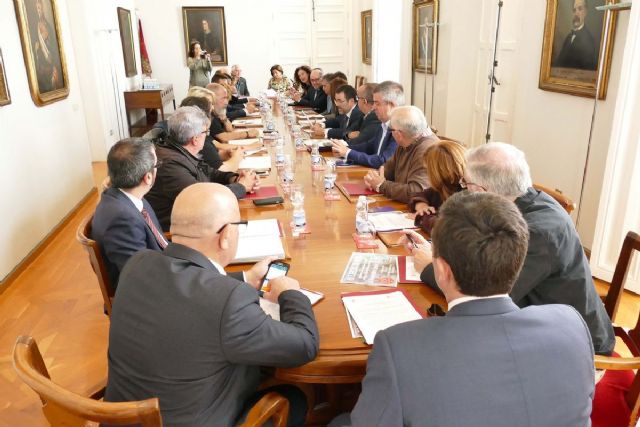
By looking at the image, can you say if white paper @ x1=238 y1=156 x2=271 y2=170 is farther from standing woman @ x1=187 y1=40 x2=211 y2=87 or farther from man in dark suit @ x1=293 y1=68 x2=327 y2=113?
standing woman @ x1=187 y1=40 x2=211 y2=87

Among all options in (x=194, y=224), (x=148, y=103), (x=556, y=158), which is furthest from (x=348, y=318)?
(x=148, y=103)

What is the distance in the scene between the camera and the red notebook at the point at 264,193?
116 inches

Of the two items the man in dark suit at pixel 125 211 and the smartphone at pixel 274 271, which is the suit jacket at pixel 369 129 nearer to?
the man in dark suit at pixel 125 211

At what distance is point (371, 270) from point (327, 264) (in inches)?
7.4

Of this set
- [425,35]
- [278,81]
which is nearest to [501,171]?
[425,35]

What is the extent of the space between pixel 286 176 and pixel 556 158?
7.86 ft

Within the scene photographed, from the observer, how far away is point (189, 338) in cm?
124

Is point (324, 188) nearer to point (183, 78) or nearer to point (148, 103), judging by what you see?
point (148, 103)

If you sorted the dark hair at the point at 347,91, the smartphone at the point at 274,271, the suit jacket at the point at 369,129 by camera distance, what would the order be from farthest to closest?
the dark hair at the point at 347,91 → the suit jacket at the point at 369,129 → the smartphone at the point at 274,271

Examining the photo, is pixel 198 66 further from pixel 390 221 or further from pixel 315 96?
pixel 390 221

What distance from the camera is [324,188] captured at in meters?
3.07

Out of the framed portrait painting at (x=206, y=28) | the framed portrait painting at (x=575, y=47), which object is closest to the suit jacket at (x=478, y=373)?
the framed portrait painting at (x=575, y=47)

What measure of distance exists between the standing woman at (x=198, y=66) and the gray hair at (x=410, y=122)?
299 inches

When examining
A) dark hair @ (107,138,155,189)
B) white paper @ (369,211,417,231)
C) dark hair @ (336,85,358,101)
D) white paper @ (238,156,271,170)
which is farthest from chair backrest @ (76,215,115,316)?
dark hair @ (336,85,358,101)
